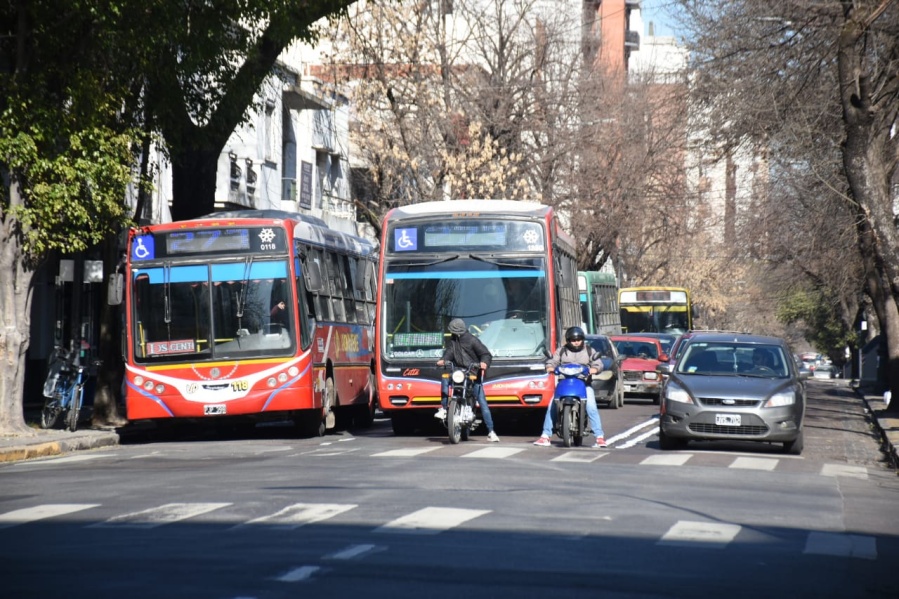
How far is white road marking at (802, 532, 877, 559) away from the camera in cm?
936

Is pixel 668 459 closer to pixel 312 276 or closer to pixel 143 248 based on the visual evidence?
pixel 312 276

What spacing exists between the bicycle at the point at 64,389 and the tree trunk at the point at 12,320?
1725 mm

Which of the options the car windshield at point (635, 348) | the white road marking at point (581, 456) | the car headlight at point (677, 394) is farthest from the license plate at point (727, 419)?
the car windshield at point (635, 348)

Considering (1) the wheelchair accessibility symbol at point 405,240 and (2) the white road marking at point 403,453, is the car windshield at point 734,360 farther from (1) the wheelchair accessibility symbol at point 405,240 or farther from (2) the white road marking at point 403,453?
(1) the wheelchair accessibility symbol at point 405,240

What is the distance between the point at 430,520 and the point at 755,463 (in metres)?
7.33

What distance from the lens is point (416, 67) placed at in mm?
39688

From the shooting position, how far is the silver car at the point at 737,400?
18000 millimetres

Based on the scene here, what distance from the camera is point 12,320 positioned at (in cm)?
1953

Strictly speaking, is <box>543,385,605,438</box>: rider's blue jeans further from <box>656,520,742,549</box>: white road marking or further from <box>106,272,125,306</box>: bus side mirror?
<box>656,520,742,549</box>: white road marking

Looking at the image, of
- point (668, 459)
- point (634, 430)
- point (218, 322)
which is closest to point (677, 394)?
point (668, 459)

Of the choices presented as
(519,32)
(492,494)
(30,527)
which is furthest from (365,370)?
(519,32)

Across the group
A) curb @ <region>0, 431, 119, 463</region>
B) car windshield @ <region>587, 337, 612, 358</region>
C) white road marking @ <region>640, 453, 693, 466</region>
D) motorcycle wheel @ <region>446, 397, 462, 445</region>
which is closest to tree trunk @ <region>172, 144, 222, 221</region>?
curb @ <region>0, 431, 119, 463</region>

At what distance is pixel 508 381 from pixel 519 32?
27.9 m

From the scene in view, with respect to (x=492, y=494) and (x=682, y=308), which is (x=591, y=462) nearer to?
(x=492, y=494)
